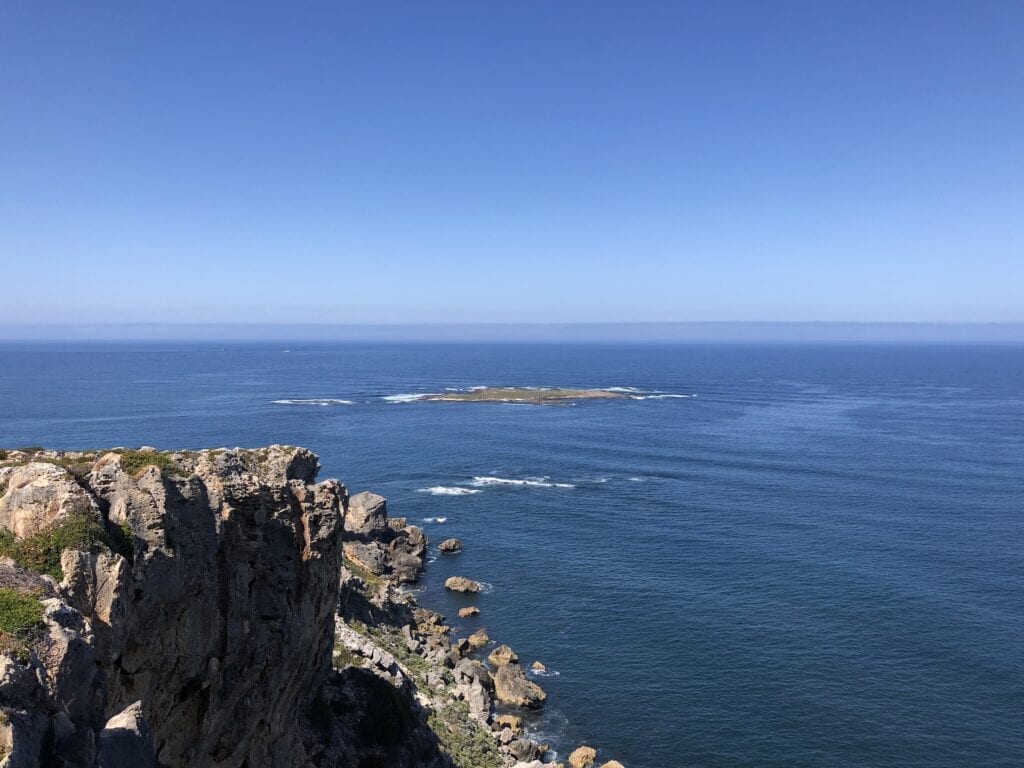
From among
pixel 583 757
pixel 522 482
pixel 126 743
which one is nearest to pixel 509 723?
pixel 583 757

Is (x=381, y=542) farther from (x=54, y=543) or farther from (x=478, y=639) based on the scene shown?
(x=54, y=543)

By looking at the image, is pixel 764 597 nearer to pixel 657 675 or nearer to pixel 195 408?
pixel 657 675

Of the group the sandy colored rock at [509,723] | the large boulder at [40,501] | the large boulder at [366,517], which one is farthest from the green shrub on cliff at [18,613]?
the large boulder at [366,517]

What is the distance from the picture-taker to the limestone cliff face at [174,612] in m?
17.1

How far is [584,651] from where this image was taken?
213 feet

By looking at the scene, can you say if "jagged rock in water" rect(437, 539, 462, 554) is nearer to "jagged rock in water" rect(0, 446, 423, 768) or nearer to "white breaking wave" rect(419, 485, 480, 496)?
"white breaking wave" rect(419, 485, 480, 496)

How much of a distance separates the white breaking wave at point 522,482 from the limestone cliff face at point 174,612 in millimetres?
84348

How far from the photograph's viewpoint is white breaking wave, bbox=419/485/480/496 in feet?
380

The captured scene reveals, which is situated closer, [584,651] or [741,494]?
[584,651]

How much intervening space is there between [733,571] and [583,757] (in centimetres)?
3798

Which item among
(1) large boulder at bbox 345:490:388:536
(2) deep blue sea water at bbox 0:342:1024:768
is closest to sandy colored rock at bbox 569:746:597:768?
(2) deep blue sea water at bbox 0:342:1024:768

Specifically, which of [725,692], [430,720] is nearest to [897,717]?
[725,692]

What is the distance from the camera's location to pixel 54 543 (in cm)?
2100

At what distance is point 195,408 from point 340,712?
165m
